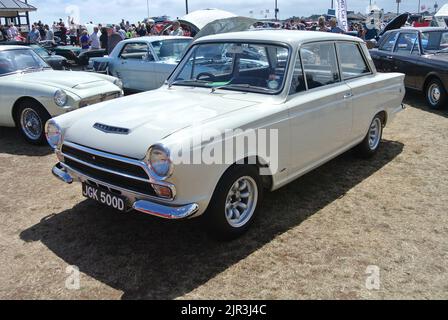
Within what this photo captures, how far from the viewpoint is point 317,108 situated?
13.5ft

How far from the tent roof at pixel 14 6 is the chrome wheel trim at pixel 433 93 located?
22.9 metres

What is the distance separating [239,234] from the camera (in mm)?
3561

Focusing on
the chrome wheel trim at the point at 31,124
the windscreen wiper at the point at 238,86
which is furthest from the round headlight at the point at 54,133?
the chrome wheel trim at the point at 31,124

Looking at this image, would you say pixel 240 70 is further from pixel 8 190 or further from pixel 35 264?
pixel 8 190

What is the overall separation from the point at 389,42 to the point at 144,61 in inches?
224

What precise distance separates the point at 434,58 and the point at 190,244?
23.2 feet

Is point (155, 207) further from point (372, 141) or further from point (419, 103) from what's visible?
point (419, 103)

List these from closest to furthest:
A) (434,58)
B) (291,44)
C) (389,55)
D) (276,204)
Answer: (291,44) → (276,204) → (434,58) → (389,55)

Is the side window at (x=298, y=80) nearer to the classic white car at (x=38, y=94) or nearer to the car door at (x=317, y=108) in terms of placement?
the car door at (x=317, y=108)

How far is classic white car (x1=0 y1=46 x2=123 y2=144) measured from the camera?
20.2ft

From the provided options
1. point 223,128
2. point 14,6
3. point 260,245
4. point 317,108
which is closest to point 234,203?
point 260,245

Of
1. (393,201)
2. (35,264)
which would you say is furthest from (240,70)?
(35,264)

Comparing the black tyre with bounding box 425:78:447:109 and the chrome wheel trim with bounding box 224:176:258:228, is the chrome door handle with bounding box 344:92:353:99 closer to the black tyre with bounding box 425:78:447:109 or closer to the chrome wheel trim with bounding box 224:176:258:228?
the chrome wheel trim with bounding box 224:176:258:228
